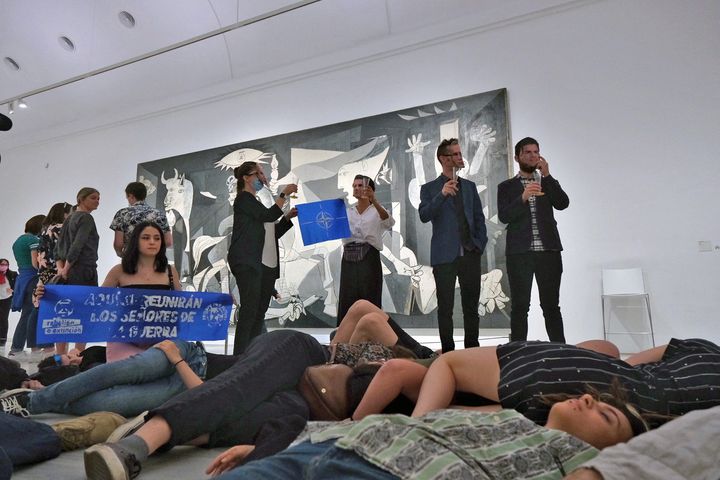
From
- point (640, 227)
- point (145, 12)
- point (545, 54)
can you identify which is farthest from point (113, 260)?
point (640, 227)

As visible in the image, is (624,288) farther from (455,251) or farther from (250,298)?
(250,298)

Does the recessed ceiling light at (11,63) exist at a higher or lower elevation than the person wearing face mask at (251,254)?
higher

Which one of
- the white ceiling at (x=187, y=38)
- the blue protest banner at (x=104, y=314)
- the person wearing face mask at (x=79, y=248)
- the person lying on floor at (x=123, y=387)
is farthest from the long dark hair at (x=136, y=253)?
the white ceiling at (x=187, y=38)

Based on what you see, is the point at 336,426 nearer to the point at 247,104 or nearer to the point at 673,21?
the point at 673,21

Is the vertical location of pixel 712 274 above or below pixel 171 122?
below

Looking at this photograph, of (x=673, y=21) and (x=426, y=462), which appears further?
(x=673, y=21)

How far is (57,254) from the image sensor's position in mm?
5066

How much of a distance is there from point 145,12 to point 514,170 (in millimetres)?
5656

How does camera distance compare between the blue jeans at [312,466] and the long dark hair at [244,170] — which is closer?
the blue jeans at [312,466]

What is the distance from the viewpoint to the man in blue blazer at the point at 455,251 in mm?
4254

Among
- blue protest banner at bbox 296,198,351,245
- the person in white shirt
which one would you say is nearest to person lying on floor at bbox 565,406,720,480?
the person in white shirt

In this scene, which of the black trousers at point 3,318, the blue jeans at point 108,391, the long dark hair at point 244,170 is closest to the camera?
the blue jeans at point 108,391

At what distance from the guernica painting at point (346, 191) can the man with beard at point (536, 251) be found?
88 centimetres

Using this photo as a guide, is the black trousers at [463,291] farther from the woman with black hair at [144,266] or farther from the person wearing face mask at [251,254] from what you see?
the woman with black hair at [144,266]
